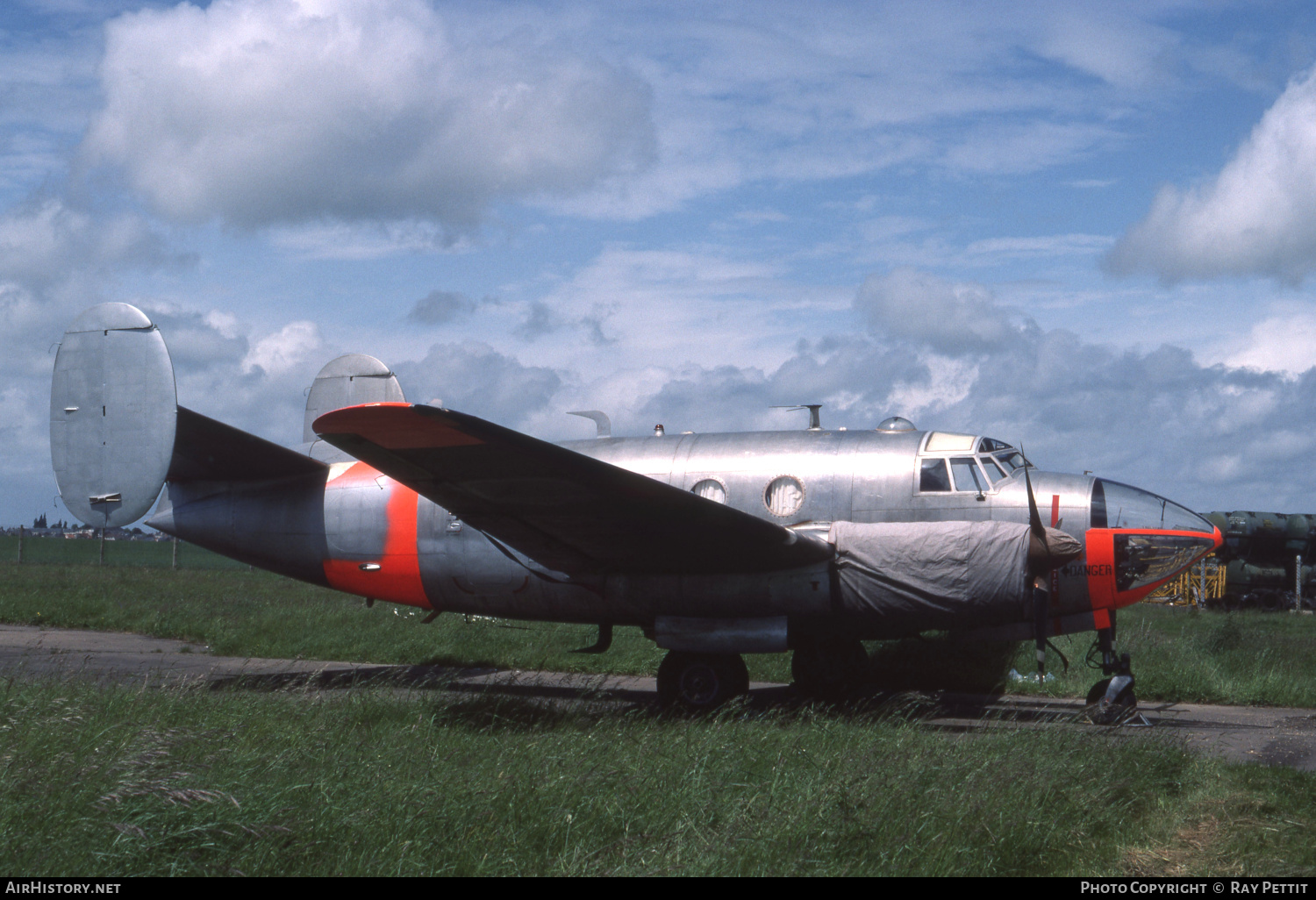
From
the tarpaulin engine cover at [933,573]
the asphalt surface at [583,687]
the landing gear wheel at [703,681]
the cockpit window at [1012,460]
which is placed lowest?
the asphalt surface at [583,687]

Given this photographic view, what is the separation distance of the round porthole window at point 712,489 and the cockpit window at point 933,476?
6.98 feet

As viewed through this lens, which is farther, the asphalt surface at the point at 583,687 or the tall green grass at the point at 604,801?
the asphalt surface at the point at 583,687

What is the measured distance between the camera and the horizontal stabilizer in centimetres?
1263

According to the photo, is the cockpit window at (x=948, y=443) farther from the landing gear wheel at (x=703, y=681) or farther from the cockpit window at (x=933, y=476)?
the landing gear wheel at (x=703, y=681)

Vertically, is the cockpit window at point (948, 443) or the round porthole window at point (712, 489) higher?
the cockpit window at point (948, 443)

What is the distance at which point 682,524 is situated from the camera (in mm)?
9703

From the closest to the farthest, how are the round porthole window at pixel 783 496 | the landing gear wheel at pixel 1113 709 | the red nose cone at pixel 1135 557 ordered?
the landing gear wheel at pixel 1113 709, the red nose cone at pixel 1135 557, the round porthole window at pixel 783 496

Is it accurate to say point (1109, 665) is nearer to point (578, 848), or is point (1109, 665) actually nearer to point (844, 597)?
point (844, 597)

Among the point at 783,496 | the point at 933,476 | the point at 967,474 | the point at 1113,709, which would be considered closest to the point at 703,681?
the point at 783,496

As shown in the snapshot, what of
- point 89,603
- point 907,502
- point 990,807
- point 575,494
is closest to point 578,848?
point 990,807

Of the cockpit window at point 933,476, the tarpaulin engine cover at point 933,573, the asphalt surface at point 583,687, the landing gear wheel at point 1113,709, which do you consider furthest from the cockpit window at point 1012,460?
the asphalt surface at point 583,687

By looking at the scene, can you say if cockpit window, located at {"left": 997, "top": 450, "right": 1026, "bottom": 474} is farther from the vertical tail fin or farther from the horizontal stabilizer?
the vertical tail fin

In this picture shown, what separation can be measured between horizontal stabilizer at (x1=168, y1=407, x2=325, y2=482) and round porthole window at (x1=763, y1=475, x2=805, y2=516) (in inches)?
228

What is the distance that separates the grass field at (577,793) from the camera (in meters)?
4.86
